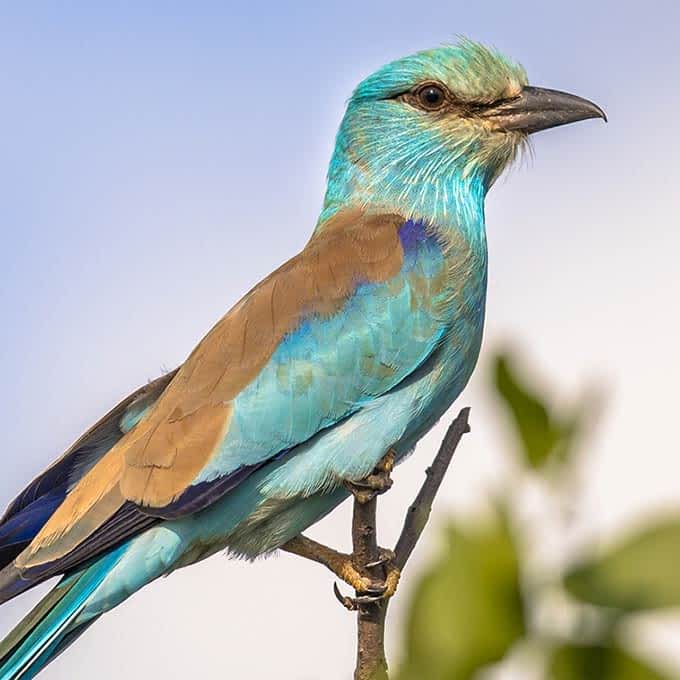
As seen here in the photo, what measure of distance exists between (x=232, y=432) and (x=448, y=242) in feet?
3.27

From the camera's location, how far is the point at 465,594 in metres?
0.69

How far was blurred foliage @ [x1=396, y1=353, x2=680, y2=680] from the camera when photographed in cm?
67

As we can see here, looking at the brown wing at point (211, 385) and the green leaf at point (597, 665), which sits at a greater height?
the brown wing at point (211, 385)

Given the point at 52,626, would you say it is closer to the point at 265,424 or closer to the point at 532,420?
the point at 265,424

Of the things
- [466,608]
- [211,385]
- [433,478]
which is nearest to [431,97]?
[211,385]

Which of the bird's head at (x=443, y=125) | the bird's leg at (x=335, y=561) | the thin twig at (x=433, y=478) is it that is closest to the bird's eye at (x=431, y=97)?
the bird's head at (x=443, y=125)

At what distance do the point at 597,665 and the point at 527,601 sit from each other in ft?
0.17

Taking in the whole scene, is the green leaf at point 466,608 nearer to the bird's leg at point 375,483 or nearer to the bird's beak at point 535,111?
the bird's leg at point 375,483

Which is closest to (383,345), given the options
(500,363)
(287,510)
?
(287,510)

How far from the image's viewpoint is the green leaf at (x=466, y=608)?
2.26ft

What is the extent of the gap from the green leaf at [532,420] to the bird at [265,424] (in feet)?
9.54

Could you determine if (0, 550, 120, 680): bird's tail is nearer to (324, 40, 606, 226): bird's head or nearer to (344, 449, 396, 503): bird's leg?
(344, 449, 396, 503): bird's leg

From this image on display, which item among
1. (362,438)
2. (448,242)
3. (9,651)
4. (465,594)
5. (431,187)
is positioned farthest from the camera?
(431,187)

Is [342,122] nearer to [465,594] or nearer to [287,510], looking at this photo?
[287,510]
